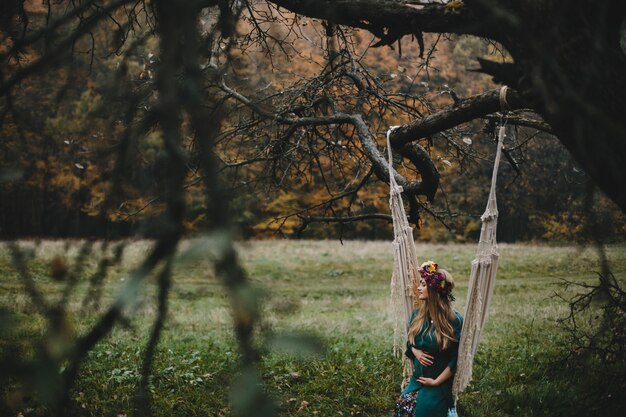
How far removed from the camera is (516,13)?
5.69 feet

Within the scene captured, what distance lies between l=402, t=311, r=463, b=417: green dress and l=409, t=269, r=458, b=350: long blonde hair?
0.03m

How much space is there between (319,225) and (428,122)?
22.8 metres

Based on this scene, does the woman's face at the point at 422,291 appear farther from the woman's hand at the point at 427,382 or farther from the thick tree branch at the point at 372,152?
the thick tree branch at the point at 372,152

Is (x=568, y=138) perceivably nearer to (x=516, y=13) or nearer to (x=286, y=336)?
(x=516, y=13)

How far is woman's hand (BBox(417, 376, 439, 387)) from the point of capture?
363cm

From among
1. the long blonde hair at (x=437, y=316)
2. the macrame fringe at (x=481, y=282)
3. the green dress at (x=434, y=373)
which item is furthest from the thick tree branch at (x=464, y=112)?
the green dress at (x=434, y=373)

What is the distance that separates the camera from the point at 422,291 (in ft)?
12.1

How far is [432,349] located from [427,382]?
0.21 metres

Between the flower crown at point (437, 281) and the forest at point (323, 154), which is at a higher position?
the forest at point (323, 154)

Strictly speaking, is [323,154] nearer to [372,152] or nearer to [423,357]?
[372,152]

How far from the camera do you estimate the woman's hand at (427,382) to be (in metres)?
3.63

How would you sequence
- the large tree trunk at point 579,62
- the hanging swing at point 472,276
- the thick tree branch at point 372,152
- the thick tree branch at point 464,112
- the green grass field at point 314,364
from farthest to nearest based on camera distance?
the thick tree branch at point 372,152 → the hanging swing at point 472,276 → the thick tree branch at point 464,112 → the green grass field at point 314,364 → the large tree trunk at point 579,62

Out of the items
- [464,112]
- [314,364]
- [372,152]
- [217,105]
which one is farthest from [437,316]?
[314,364]

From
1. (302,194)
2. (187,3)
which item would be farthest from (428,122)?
(302,194)
